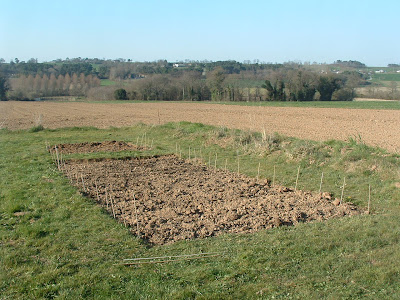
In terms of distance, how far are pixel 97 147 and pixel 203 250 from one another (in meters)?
14.6

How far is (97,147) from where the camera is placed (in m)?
20.2

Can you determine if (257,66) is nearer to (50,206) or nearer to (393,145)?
(393,145)

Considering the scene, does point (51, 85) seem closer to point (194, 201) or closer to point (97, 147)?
point (97, 147)

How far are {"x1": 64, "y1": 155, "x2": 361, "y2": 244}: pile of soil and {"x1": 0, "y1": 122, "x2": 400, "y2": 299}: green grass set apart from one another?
19.3 inches

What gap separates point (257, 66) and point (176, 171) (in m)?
121

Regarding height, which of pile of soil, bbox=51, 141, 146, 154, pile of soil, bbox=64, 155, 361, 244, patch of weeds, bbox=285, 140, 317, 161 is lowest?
pile of soil, bbox=51, 141, 146, 154

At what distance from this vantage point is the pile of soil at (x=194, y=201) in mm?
8062

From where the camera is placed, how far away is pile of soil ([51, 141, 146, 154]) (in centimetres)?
1921

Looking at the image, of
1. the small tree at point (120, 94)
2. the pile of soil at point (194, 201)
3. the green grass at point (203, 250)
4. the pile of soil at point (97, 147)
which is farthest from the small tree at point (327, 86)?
the green grass at point (203, 250)

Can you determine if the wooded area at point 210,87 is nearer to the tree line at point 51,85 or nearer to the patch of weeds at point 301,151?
the tree line at point 51,85

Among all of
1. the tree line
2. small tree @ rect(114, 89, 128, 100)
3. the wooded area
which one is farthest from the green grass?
the tree line

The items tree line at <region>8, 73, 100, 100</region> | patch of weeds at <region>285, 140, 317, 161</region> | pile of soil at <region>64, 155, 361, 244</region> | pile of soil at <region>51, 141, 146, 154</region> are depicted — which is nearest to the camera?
pile of soil at <region>64, 155, 361, 244</region>

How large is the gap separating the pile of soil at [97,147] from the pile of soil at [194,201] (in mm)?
4666

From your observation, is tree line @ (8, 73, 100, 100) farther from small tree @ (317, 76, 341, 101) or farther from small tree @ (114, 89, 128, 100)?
small tree @ (317, 76, 341, 101)
